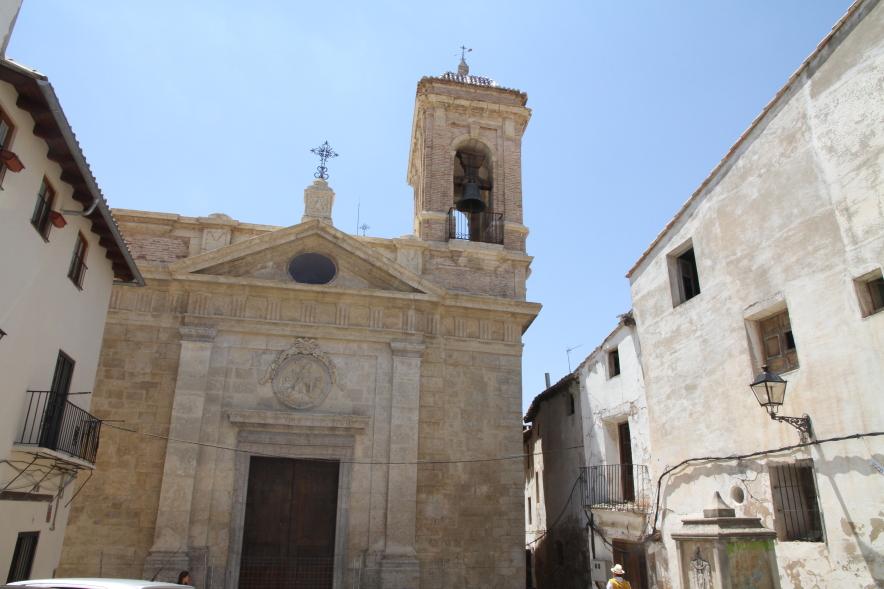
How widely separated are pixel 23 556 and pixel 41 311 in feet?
11.2

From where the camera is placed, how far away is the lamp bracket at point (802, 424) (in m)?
8.71

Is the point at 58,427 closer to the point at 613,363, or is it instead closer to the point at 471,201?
the point at 471,201

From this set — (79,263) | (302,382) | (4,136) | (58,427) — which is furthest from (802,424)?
(79,263)

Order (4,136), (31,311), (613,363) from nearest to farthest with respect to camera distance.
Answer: (4,136)
(31,311)
(613,363)

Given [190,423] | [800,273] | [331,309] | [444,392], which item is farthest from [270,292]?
[800,273]

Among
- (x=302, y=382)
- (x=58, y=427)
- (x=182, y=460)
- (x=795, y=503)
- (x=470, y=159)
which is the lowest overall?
(x=795, y=503)

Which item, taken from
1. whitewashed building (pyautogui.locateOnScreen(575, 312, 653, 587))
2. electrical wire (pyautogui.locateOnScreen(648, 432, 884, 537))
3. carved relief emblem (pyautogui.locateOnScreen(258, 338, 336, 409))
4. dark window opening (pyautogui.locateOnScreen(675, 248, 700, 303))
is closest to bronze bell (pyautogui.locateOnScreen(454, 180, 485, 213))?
whitewashed building (pyautogui.locateOnScreen(575, 312, 653, 587))

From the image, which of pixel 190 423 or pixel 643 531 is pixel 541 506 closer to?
pixel 643 531

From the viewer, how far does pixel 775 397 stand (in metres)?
8.59

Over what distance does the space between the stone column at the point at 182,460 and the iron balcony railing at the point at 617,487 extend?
820cm

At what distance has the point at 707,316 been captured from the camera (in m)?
11.1

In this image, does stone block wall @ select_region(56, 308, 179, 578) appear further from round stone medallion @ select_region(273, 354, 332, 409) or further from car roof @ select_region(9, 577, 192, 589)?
car roof @ select_region(9, 577, 192, 589)

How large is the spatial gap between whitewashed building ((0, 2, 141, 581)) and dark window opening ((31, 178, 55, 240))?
1cm

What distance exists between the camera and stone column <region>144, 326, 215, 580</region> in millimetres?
12055
